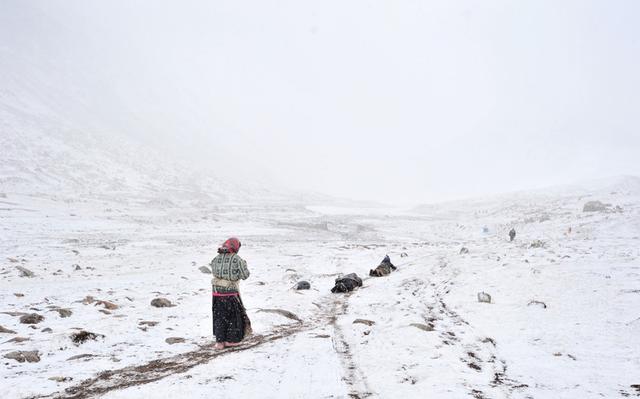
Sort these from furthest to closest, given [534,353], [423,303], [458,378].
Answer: [423,303], [534,353], [458,378]

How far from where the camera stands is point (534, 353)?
6.41 m

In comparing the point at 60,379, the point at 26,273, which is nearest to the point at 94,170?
the point at 26,273

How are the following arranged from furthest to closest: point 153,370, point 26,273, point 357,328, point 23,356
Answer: point 26,273
point 357,328
point 23,356
point 153,370

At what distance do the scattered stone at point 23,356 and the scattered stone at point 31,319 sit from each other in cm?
270

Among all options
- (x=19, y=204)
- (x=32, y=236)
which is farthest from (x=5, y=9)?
(x=32, y=236)

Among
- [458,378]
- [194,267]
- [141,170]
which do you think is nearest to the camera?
[458,378]

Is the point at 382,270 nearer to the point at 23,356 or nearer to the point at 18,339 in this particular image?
the point at 18,339

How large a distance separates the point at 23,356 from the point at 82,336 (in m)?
1.13

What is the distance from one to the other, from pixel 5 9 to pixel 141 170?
156 metres

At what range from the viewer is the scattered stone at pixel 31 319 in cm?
859

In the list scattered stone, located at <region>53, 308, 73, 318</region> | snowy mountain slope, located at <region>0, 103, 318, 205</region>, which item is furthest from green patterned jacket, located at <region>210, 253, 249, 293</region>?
snowy mountain slope, located at <region>0, 103, 318, 205</region>

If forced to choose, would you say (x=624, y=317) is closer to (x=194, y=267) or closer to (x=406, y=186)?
(x=194, y=267)

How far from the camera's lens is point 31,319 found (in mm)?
8688

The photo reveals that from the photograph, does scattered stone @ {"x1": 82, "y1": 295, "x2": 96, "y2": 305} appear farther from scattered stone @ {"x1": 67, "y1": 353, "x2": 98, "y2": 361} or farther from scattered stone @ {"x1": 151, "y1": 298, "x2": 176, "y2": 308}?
scattered stone @ {"x1": 67, "y1": 353, "x2": 98, "y2": 361}
